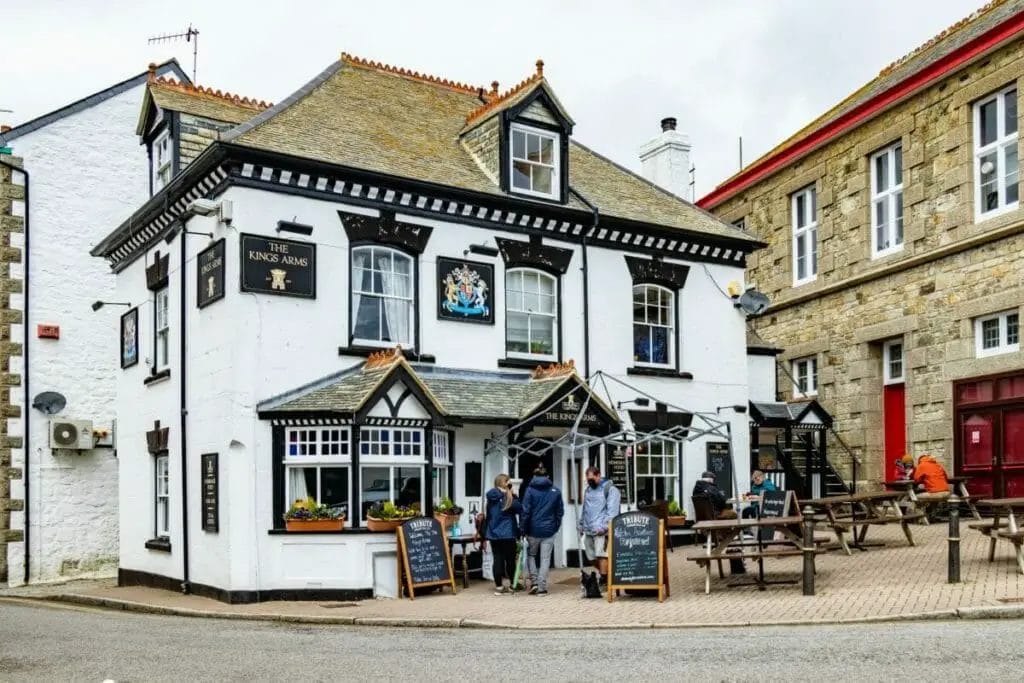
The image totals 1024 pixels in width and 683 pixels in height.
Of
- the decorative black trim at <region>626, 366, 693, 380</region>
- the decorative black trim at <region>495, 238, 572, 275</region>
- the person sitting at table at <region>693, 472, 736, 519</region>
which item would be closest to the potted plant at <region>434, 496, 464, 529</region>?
the person sitting at table at <region>693, 472, 736, 519</region>

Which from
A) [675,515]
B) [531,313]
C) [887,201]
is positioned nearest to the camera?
[531,313]

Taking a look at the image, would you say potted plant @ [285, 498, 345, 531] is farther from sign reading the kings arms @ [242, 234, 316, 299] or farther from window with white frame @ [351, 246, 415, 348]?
sign reading the kings arms @ [242, 234, 316, 299]

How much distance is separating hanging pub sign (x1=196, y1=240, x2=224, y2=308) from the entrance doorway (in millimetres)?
13894

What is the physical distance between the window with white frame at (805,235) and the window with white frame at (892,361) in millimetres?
2869

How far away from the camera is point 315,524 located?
52.5ft

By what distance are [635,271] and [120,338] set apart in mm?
9390

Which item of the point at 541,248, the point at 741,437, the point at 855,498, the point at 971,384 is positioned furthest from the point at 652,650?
the point at 971,384

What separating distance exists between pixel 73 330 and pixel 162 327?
4.63 m

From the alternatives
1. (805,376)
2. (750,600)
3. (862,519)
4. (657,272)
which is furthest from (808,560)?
(805,376)

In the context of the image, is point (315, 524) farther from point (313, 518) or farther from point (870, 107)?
point (870, 107)

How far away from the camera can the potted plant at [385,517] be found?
52.7 feet

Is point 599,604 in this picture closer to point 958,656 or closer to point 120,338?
point 958,656

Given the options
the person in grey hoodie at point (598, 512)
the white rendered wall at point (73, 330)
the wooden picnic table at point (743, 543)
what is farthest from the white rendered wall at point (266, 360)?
the wooden picnic table at point (743, 543)

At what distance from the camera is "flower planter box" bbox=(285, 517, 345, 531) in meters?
16.0
